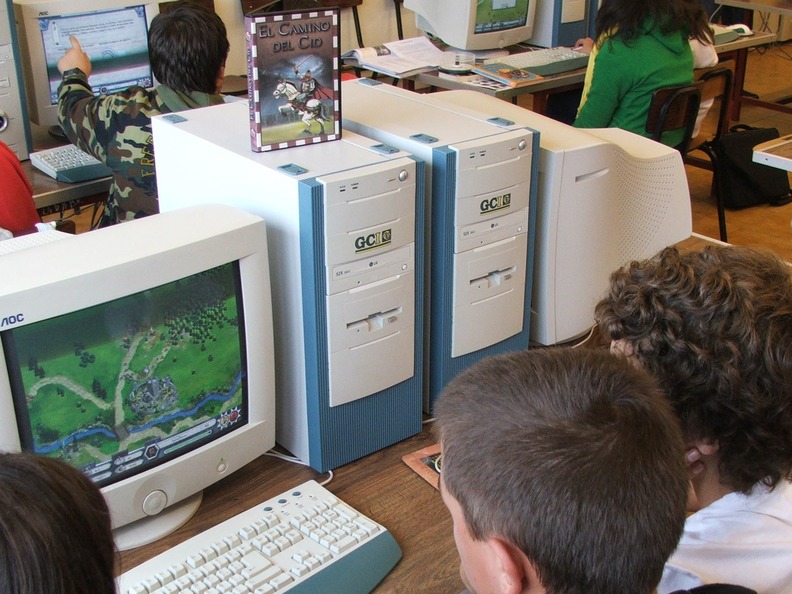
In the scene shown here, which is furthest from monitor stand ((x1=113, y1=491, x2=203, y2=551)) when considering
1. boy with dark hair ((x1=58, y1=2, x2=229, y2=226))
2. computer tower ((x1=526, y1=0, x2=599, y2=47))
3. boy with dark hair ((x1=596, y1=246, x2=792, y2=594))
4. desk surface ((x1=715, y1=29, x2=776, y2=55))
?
desk surface ((x1=715, y1=29, x2=776, y2=55))

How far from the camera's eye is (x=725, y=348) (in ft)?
3.58

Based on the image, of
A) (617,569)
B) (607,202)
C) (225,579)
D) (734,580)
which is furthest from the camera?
(607,202)

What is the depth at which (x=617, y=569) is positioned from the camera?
0.75 metres

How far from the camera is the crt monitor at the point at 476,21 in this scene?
3.83 meters

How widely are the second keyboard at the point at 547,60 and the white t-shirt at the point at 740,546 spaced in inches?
110

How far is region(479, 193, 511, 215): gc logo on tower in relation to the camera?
1.49m

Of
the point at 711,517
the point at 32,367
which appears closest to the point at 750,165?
the point at 711,517

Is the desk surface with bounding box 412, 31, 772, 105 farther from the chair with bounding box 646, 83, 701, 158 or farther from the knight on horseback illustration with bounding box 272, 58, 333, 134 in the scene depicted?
the knight on horseback illustration with bounding box 272, 58, 333, 134

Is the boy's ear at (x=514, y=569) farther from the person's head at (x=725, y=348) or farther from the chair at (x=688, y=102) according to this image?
the chair at (x=688, y=102)

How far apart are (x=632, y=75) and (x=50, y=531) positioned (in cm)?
293

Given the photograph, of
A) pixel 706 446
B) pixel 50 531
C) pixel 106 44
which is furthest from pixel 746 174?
pixel 50 531

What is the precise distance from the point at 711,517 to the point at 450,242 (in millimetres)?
564

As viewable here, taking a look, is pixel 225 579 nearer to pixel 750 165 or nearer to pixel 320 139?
pixel 320 139

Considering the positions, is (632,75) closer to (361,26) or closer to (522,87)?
(522,87)
